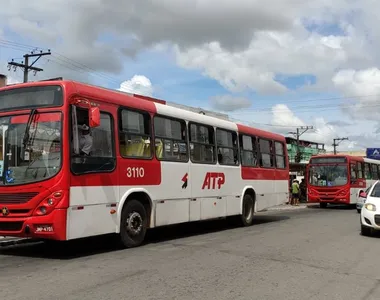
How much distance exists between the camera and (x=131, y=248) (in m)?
9.42

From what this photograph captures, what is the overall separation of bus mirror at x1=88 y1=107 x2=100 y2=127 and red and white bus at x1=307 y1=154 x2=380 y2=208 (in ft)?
66.2

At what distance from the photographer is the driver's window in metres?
8.20

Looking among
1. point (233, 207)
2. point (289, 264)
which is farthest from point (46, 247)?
point (233, 207)

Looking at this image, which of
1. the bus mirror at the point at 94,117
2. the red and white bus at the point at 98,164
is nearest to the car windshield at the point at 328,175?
the red and white bus at the point at 98,164

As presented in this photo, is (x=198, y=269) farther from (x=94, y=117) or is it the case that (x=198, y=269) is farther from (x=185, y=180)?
(x=185, y=180)

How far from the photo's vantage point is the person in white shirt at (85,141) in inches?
326

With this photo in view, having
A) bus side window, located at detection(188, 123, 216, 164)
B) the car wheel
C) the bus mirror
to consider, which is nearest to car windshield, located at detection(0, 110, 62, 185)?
the bus mirror

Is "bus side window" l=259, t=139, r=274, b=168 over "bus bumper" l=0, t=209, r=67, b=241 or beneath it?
over

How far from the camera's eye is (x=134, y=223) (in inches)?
379

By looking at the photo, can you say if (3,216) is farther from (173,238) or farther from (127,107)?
(173,238)

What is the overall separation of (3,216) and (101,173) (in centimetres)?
187

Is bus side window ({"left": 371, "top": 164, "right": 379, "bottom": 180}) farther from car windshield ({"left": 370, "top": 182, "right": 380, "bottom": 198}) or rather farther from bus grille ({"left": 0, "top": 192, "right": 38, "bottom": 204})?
bus grille ({"left": 0, "top": 192, "right": 38, "bottom": 204})

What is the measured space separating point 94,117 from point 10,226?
241 cm

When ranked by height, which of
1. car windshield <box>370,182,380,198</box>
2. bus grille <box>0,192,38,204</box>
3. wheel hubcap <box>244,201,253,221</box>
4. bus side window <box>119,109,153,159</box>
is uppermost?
bus side window <box>119,109,153,159</box>
